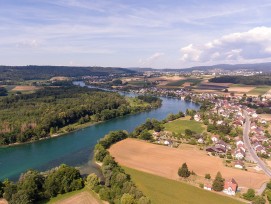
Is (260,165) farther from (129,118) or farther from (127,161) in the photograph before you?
(129,118)

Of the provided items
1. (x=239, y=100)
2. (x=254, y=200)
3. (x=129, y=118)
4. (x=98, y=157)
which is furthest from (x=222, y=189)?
(x=239, y=100)

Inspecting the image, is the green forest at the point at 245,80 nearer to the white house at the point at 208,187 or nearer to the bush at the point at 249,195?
the white house at the point at 208,187

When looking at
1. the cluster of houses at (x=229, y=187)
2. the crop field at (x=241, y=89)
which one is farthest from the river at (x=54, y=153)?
the crop field at (x=241, y=89)

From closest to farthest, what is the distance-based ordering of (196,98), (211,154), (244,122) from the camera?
(211,154) < (244,122) < (196,98)

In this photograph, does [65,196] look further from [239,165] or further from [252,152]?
[252,152]

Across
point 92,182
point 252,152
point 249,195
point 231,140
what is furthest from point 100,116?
point 249,195

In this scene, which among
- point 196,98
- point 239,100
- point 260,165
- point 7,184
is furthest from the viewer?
point 196,98
